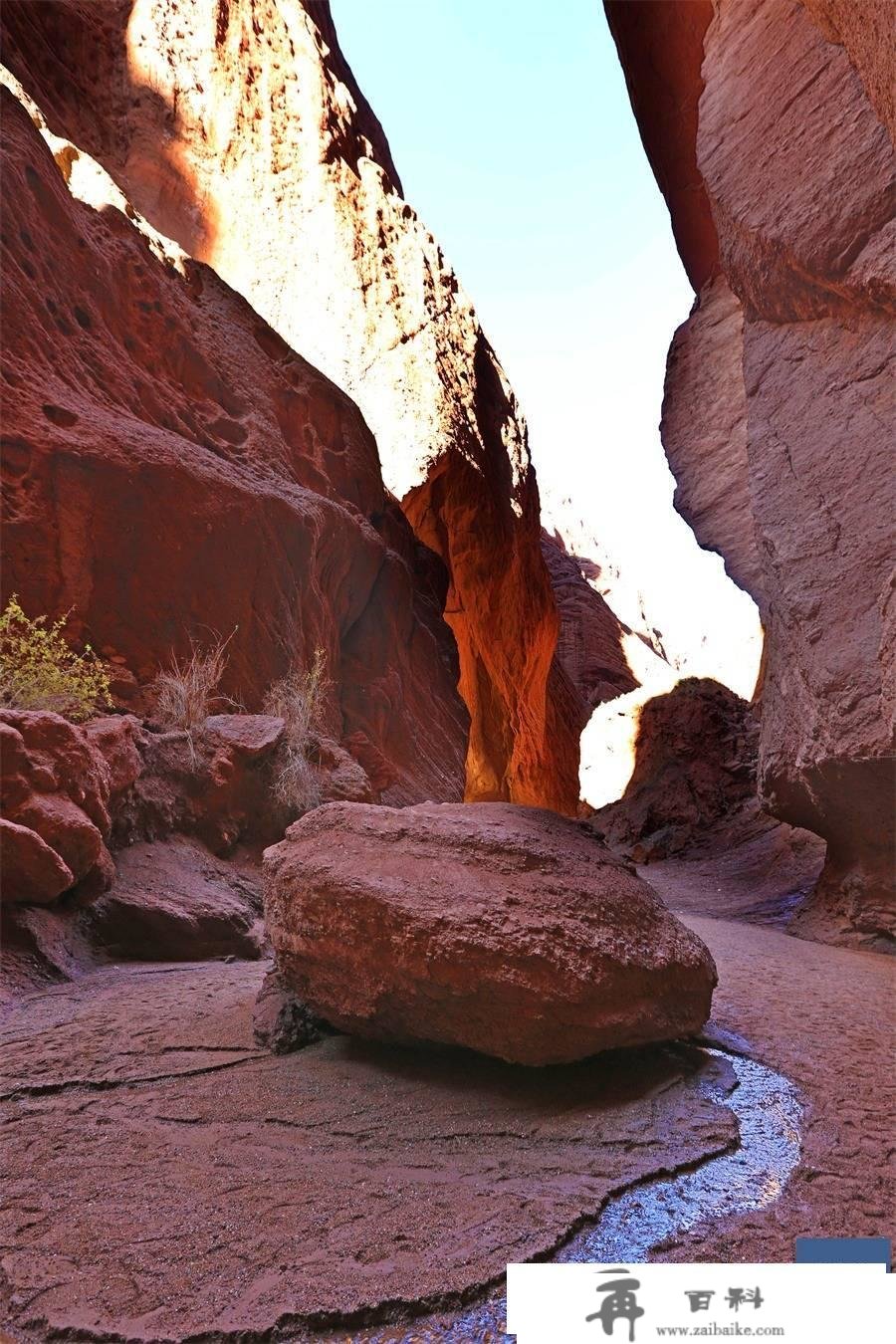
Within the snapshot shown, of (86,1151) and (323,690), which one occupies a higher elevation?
(323,690)

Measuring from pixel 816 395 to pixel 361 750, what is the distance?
184 inches

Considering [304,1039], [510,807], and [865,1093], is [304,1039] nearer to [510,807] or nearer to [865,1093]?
[510,807]

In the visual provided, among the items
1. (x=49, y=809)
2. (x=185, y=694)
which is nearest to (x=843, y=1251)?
(x=49, y=809)

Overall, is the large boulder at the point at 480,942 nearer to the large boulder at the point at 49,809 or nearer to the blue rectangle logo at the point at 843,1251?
the blue rectangle logo at the point at 843,1251

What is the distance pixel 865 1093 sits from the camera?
7.13ft

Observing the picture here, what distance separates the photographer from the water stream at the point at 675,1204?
1253 millimetres

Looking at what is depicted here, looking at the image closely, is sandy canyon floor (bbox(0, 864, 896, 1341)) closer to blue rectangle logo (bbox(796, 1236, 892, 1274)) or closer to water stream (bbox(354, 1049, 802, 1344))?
water stream (bbox(354, 1049, 802, 1344))

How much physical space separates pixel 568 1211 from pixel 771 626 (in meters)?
5.21

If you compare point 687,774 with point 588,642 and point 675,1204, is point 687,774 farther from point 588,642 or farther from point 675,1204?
point 588,642

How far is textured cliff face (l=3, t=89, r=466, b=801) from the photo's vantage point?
5426mm

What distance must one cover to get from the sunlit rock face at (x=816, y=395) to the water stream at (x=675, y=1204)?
3.32m

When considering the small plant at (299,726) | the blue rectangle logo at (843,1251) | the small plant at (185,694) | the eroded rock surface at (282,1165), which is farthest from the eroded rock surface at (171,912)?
the blue rectangle logo at (843,1251)

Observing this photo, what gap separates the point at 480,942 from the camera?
2.18 meters

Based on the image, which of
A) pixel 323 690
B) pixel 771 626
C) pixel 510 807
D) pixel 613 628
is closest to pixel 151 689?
pixel 323 690
